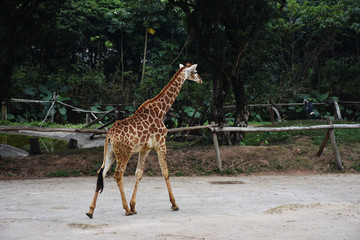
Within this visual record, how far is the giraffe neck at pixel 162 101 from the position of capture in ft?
23.6

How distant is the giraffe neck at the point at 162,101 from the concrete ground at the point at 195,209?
1.57m

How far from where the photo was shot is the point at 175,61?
24.5 m

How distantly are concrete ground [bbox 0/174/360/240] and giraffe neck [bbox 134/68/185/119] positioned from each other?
1.57 m

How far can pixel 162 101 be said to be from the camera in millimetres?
7375

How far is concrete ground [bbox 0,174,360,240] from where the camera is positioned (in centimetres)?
541

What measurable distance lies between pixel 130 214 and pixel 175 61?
1852 cm

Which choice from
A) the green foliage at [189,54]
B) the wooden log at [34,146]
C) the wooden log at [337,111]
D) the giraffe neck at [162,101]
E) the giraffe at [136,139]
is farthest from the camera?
the wooden log at [337,111]

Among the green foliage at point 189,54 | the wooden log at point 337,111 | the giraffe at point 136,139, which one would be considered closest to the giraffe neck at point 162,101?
the giraffe at point 136,139

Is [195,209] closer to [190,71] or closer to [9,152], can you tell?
[190,71]

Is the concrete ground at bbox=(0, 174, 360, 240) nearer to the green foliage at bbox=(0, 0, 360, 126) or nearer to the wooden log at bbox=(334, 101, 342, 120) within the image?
→ the green foliage at bbox=(0, 0, 360, 126)

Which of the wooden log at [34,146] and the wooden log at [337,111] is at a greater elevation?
the wooden log at [337,111]

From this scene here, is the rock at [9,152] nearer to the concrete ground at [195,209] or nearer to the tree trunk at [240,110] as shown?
the concrete ground at [195,209]

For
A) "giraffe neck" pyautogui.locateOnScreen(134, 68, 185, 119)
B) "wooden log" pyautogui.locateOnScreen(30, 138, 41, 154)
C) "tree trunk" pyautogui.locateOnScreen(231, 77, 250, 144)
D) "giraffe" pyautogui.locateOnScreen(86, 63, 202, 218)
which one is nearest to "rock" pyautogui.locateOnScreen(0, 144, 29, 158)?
"wooden log" pyautogui.locateOnScreen(30, 138, 41, 154)

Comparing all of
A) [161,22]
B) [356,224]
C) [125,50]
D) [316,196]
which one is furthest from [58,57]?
[356,224]
